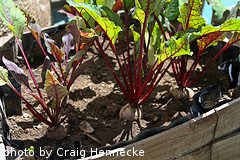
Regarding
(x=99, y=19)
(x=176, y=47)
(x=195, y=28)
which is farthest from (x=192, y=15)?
(x=99, y=19)

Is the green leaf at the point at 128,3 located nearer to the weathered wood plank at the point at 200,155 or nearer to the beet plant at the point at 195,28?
the beet plant at the point at 195,28

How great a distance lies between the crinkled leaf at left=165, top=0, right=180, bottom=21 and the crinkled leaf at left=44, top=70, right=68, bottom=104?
1.29ft

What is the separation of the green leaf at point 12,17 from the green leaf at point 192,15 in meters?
0.43

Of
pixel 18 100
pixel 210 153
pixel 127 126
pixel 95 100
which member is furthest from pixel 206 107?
pixel 18 100

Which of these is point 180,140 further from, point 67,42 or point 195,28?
point 67,42

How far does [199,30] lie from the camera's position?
1.33 metres

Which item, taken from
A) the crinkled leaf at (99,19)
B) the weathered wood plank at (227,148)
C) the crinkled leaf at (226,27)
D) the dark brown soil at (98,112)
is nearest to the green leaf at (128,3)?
the crinkled leaf at (99,19)

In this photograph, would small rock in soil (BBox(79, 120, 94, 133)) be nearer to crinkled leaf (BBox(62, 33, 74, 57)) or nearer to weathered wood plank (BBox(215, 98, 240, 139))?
crinkled leaf (BBox(62, 33, 74, 57))

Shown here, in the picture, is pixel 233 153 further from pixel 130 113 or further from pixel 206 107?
pixel 130 113

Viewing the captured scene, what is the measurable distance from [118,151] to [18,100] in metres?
0.43

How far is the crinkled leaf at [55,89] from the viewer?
1224 millimetres

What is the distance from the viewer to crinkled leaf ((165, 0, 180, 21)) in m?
1.41

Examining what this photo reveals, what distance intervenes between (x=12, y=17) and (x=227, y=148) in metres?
0.70

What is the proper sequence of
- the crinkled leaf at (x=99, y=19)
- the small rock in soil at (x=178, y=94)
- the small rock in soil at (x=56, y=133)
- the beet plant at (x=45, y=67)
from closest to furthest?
the crinkled leaf at (x=99, y=19), the beet plant at (x=45, y=67), the small rock in soil at (x=56, y=133), the small rock in soil at (x=178, y=94)
